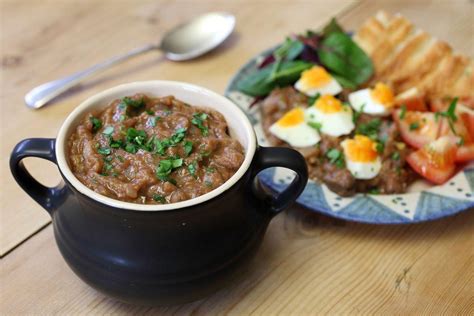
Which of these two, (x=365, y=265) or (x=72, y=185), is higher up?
(x=72, y=185)

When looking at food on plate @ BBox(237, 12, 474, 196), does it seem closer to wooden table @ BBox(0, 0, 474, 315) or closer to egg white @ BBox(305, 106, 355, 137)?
egg white @ BBox(305, 106, 355, 137)

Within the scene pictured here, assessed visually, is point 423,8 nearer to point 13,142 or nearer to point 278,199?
point 278,199


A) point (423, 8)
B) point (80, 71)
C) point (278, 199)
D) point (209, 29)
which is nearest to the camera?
point (278, 199)

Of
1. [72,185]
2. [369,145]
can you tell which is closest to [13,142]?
[72,185]

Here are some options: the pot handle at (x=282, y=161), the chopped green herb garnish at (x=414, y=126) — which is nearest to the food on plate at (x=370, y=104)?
the chopped green herb garnish at (x=414, y=126)

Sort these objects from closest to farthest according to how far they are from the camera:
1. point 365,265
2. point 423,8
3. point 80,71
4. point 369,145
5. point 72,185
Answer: point 72,185 → point 365,265 → point 369,145 → point 80,71 → point 423,8

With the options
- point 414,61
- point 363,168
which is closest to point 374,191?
point 363,168

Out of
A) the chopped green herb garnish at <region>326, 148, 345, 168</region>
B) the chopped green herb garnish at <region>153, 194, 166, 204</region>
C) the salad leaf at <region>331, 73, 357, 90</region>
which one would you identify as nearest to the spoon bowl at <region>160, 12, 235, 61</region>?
the salad leaf at <region>331, 73, 357, 90</region>

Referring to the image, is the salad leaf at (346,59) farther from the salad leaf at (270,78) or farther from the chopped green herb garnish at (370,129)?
the chopped green herb garnish at (370,129)
